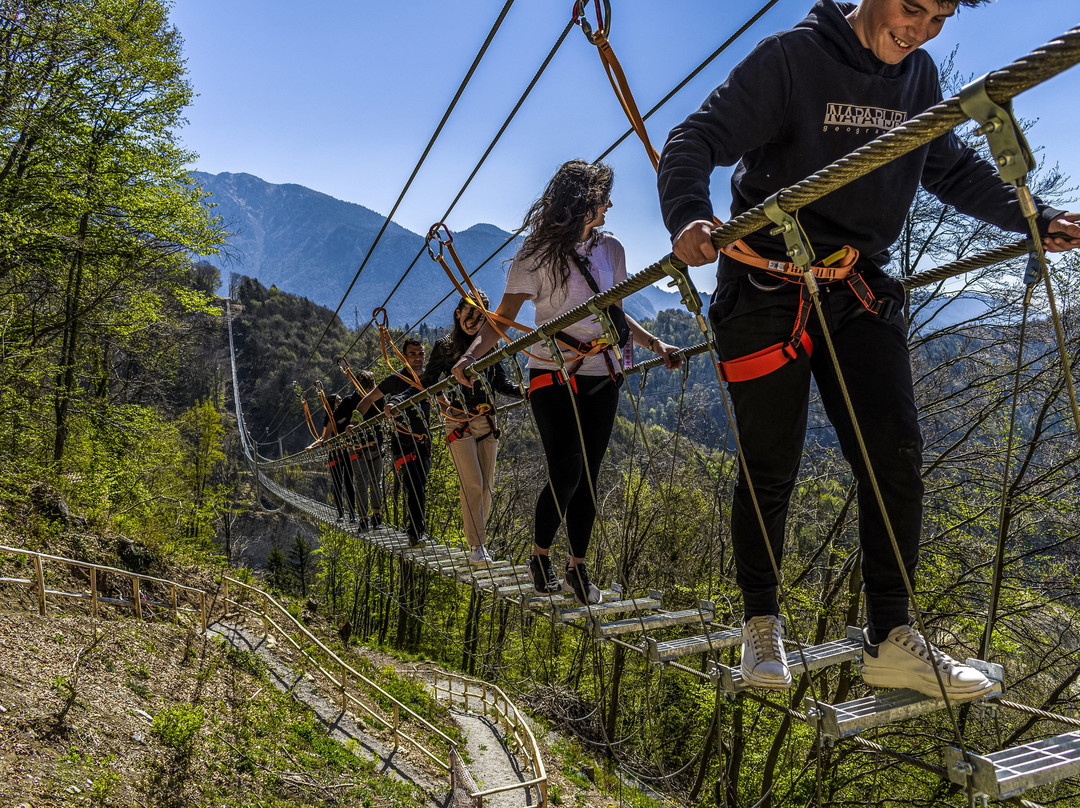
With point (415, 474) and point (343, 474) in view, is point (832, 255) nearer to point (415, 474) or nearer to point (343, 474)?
point (415, 474)

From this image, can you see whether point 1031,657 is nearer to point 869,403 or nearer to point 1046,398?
point 1046,398

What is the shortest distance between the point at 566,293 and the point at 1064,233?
1647mm

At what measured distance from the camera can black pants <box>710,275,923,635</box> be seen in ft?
4.73

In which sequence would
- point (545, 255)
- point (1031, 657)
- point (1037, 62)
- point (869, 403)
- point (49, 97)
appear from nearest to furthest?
1. point (1037, 62)
2. point (869, 403)
3. point (545, 255)
4. point (1031, 657)
5. point (49, 97)

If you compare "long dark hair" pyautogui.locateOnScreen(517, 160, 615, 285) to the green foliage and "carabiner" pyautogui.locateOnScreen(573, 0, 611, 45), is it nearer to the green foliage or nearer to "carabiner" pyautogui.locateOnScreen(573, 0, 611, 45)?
"carabiner" pyautogui.locateOnScreen(573, 0, 611, 45)

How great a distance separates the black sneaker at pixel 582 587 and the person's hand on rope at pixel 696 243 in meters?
1.77

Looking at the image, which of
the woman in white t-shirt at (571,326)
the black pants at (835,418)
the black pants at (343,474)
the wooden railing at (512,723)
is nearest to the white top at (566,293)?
the woman in white t-shirt at (571,326)

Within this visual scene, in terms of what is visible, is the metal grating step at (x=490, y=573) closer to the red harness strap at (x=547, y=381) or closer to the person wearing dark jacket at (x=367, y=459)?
the red harness strap at (x=547, y=381)

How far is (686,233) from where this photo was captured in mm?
1344

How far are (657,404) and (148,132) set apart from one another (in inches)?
4513

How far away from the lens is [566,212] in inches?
103

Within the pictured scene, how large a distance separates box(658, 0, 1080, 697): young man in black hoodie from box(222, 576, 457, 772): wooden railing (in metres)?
8.84

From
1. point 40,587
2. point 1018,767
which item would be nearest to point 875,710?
point 1018,767

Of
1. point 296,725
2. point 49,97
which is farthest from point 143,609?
point 49,97
